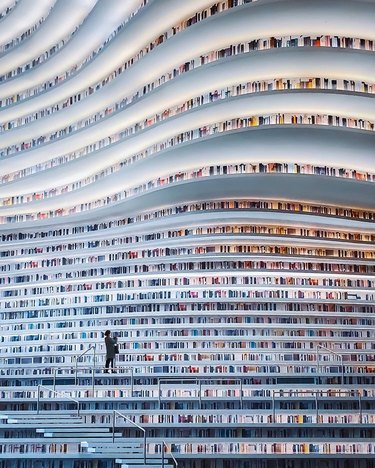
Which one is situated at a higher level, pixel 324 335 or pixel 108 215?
pixel 108 215

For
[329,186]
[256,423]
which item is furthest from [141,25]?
[256,423]

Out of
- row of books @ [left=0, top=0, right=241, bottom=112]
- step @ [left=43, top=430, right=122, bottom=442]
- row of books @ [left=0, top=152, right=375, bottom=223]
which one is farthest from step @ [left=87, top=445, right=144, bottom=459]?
row of books @ [left=0, top=0, right=241, bottom=112]

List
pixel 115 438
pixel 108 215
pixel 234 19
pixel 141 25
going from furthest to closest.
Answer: pixel 108 215 < pixel 141 25 < pixel 234 19 < pixel 115 438

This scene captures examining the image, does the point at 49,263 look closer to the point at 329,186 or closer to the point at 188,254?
the point at 188,254

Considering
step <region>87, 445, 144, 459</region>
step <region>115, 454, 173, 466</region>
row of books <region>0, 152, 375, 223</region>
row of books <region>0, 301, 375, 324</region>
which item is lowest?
step <region>115, 454, 173, 466</region>

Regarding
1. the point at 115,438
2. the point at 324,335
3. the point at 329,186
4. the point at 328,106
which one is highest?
the point at 328,106

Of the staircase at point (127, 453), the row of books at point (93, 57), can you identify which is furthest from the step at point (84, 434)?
the row of books at point (93, 57)

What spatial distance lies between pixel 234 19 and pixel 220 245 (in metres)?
3.60

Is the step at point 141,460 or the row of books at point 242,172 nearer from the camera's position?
the step at point 141,460

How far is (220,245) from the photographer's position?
1223cm

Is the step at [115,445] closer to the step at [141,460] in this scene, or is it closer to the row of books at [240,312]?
the step at [141,460]

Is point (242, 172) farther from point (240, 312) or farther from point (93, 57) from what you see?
point (93, 57)

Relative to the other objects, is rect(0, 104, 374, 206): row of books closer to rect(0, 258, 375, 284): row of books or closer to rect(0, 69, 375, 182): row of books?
rect(0, 69, 375, 182): row of books

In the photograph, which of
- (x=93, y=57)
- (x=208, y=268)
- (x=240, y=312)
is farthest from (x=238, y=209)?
(x=93, y=57)
